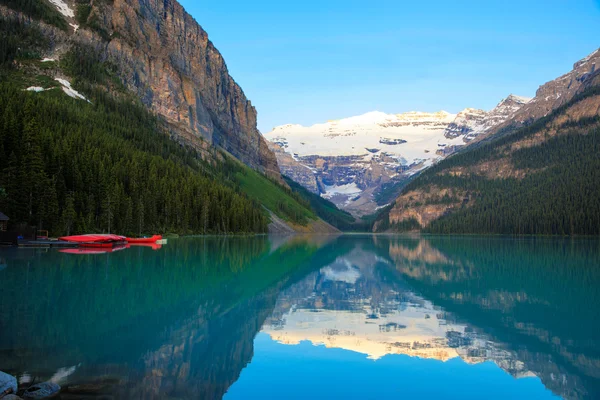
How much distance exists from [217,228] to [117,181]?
124 feet

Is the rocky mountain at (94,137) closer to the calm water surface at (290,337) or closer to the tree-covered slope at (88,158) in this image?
the tree-covered slope at (88,158)

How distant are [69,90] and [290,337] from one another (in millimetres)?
146047

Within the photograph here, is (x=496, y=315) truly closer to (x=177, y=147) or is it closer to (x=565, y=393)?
(x=565, y=393)

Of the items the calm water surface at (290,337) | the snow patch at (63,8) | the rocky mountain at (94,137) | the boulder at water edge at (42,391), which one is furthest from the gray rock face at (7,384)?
the snow patch at (63,8)

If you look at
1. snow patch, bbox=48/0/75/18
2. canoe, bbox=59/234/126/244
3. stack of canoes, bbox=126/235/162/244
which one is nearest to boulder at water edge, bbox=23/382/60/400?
canoe, bbox=59/234/126/244

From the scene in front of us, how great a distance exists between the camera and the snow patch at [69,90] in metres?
144

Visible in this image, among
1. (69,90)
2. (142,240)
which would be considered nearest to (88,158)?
(142,240)

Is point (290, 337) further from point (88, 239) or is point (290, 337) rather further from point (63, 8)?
point (63, 8)

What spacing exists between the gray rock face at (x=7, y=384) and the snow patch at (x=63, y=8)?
196 meters

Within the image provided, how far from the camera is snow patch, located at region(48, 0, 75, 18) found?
182 meters

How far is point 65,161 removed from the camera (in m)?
80.9

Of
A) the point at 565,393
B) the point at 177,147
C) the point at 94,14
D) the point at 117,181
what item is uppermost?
the point at 94,14

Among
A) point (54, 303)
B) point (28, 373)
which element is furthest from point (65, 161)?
point (28, 373)

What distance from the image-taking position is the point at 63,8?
18450cm
